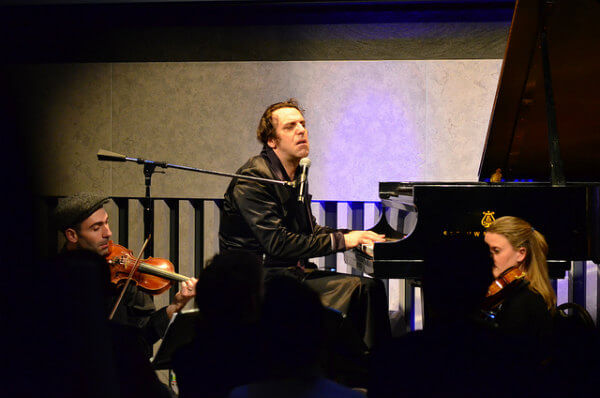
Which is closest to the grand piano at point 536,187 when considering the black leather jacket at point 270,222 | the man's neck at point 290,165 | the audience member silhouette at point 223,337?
the black leather jacket at point 270,222

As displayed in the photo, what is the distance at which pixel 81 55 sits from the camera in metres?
4.29

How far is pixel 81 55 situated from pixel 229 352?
12.2 feet

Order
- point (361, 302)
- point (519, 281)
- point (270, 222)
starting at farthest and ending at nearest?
1. point (270, 222)
2. point (361, 302)
3. point (519, 281)

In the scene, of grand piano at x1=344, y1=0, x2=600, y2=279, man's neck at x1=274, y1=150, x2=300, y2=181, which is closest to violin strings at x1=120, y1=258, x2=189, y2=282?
man's neck at x1=274, y1=150, x2=300, y2=181

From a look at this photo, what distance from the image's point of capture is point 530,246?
6.86 feet

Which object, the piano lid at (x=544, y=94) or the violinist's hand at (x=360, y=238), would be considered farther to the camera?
the violinist's hand at (x=360, y=238)

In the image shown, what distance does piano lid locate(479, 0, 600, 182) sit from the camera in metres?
2.29

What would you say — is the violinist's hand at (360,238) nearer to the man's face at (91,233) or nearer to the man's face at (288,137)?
the man's face at (288,137)

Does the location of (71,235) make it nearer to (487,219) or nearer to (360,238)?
(360,238)

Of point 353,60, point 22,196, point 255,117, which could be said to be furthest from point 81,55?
point 353,60

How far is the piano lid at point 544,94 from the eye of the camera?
90.4 inches

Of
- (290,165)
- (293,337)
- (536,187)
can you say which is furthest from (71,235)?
(536,187)

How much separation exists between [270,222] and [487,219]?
0.92 meters

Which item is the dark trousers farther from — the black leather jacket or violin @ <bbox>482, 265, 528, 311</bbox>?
violin @ <bbox>482, 265, 528, 311</bbox>
